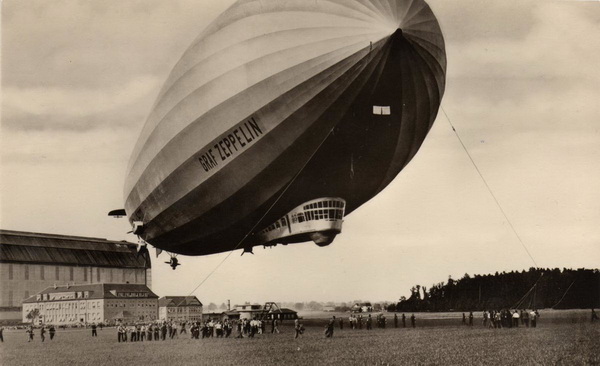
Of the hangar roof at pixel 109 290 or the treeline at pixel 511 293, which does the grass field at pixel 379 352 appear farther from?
the hangar roof at pixel 109 290

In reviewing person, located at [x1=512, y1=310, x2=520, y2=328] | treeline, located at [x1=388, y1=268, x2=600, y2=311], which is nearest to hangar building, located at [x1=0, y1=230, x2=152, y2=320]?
treeline, located at [x1=388, y1=268, x2=600, y2=311]

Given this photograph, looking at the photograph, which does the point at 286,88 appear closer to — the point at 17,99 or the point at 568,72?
the point at 17,99

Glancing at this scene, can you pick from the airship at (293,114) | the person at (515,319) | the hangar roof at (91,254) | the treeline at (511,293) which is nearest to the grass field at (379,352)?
the airship at (293,114)

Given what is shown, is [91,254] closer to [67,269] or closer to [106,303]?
[67,269]

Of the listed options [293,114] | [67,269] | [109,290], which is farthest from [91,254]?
[293,114]

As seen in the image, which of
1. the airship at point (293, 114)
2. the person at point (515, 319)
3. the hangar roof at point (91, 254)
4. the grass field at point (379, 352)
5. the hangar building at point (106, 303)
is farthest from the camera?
the hangar building at point (106, 303)

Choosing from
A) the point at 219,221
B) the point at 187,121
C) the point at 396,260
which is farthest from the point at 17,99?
the point at 396,260
